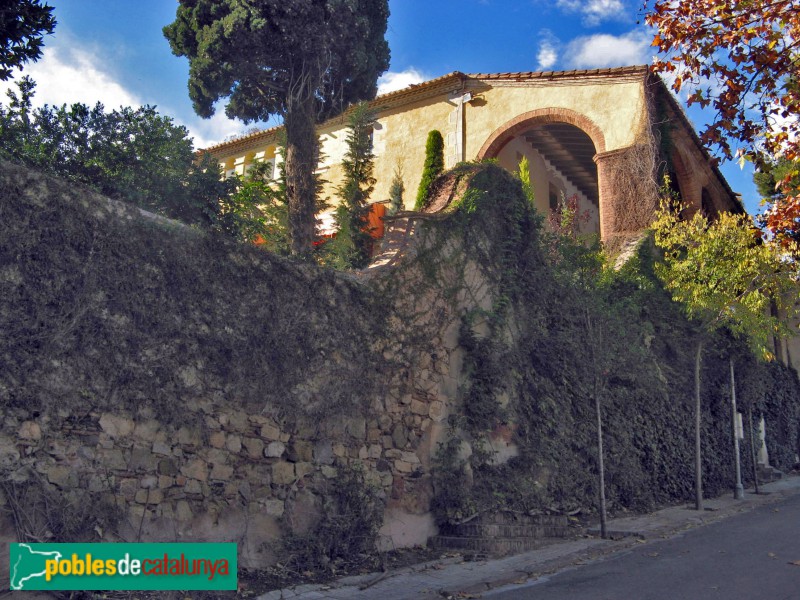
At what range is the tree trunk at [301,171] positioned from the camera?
43.3 ft

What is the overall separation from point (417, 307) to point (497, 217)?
8.60 ft

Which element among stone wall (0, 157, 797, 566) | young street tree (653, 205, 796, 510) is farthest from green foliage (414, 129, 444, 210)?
stone wall (0, 157, 797, 566)

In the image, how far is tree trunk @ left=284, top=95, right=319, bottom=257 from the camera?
13211 mm

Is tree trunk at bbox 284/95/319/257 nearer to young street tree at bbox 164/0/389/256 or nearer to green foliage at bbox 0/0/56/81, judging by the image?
young street tree at bbox 164/0/389/256

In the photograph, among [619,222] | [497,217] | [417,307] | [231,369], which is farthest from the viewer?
[619,222]

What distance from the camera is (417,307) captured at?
360 inches

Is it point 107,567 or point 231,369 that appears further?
point 231,369

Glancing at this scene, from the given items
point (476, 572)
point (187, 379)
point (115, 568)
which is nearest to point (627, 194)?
point (476, 572)

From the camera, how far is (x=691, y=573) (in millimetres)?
7168

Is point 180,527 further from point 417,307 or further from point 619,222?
point 619,222

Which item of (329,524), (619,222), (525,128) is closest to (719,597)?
(329,524)

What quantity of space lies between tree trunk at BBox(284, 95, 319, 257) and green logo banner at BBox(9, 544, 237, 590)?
308 inches

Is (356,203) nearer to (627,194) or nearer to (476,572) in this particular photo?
(627,194)

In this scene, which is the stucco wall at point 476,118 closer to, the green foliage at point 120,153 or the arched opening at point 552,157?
the arched opening at point 552,157
